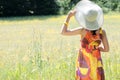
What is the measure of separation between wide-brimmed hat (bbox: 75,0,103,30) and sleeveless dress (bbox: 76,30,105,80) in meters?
0.12

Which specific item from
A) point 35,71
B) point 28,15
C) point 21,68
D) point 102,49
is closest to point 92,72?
point 102,49

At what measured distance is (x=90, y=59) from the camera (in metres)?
4.79

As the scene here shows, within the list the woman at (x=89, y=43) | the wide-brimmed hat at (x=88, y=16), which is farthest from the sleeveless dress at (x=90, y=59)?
the wide-brimmed hat at (x=88, y=16)

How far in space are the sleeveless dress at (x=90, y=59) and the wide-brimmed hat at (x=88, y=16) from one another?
0.39 feet

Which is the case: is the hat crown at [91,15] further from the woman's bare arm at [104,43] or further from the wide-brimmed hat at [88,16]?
the woman's bare arm at [104,43]

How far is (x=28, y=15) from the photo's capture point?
139 ft

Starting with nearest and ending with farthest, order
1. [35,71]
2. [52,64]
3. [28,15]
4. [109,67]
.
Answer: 1. [35,71]
2. [109,67]
3. [52,64]
4. [28,15]

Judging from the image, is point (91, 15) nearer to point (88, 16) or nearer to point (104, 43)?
point (88, 16)

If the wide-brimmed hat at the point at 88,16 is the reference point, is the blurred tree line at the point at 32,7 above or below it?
below

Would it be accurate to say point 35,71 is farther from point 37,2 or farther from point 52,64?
point 37,2

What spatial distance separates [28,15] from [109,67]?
36.3 meters

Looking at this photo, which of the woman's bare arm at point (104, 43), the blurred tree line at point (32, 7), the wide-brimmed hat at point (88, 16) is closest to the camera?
the wide-brimmed hat at point (88, 16)

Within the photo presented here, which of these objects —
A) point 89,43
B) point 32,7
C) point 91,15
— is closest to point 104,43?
point 89,43

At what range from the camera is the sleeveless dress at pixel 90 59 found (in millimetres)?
4801
